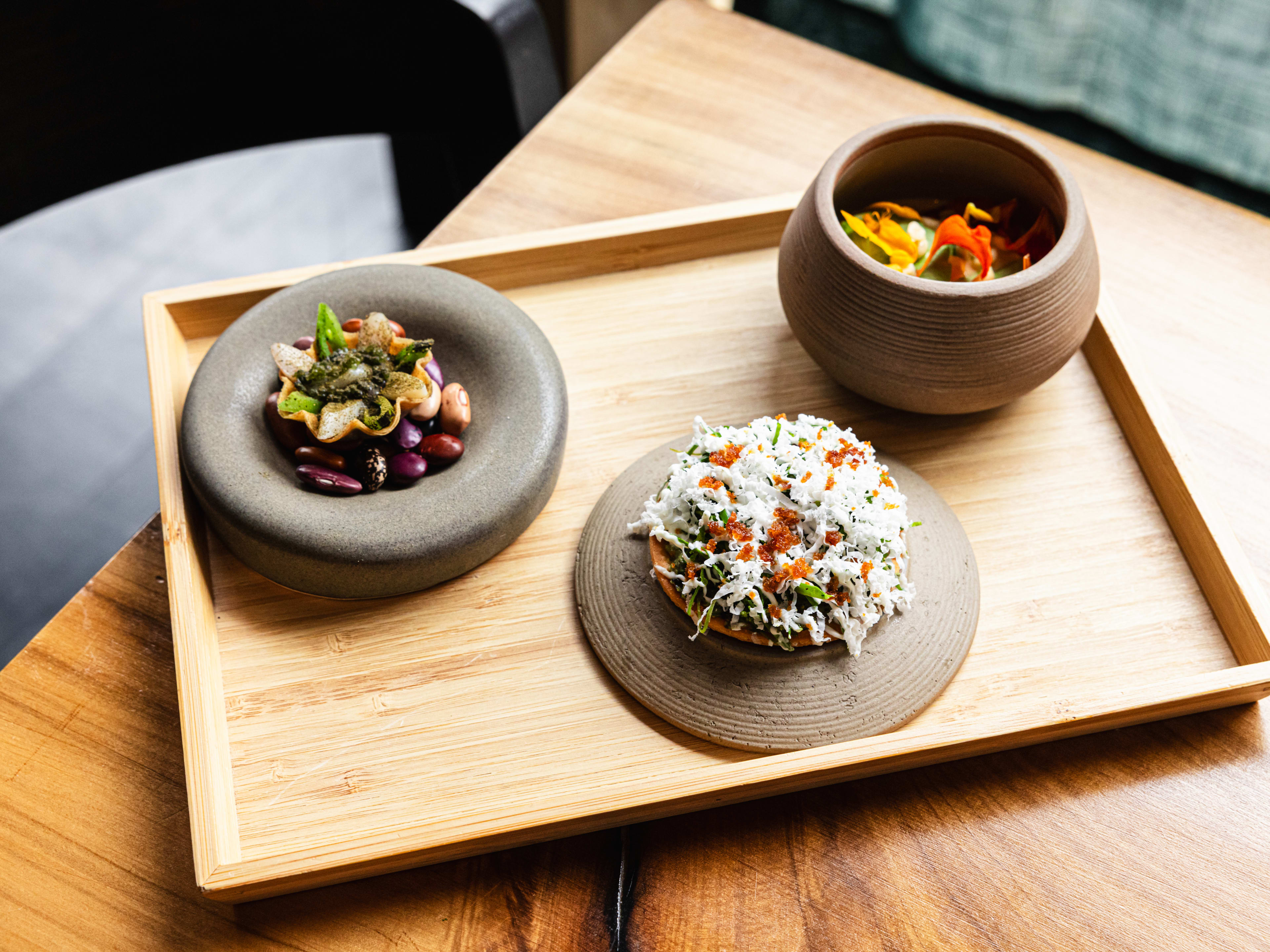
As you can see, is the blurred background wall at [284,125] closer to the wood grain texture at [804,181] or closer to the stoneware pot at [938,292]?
the wood grain texture at [804,181]

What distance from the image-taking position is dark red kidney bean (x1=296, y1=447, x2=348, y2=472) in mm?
1101

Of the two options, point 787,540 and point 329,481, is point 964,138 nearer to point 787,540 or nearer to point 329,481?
point 787,540

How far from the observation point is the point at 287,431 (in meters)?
1.11

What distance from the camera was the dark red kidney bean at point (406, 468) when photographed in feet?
3.63

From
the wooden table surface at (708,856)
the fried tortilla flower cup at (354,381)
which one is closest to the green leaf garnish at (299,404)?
the fried tortilla flower cup at (354,381)

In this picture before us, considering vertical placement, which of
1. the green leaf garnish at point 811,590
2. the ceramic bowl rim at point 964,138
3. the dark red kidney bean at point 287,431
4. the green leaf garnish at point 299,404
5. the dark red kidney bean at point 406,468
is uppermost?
the ceramic bowl rim at point 964,138

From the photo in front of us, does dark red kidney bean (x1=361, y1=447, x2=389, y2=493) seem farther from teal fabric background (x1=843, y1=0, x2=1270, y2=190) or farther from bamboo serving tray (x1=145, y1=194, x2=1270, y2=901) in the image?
teal fabric background (x1=843, y1=0, x2=1270, y2=190)

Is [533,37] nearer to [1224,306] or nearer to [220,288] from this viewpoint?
[220,288]

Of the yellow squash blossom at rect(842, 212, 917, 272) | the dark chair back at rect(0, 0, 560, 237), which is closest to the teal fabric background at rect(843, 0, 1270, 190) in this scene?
the dark chair back at rect(0, 0, 560, 237)

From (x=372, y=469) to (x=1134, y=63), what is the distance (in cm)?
185

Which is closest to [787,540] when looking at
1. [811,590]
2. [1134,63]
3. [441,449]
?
[811,590]

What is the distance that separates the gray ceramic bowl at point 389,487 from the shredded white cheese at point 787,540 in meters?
0.19

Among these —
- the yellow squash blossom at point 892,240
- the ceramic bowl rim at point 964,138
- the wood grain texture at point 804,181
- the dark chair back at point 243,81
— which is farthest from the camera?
the dark chair back at point 243,81

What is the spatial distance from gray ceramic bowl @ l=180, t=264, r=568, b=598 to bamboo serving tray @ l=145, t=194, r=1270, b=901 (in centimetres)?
6
